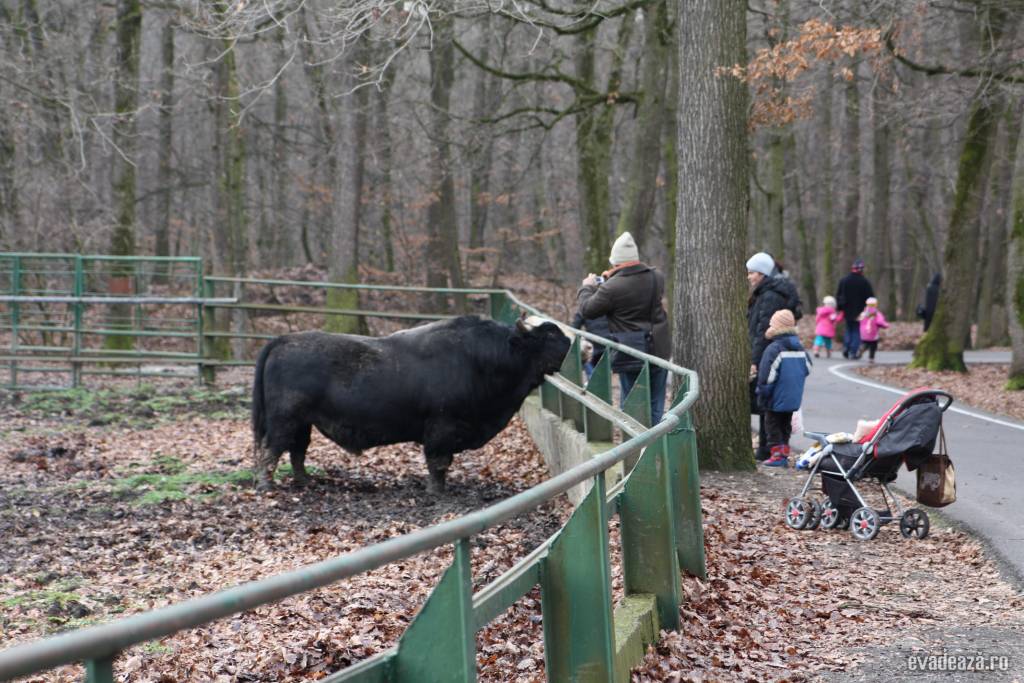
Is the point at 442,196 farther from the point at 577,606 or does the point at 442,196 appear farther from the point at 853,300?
the point at 577,606

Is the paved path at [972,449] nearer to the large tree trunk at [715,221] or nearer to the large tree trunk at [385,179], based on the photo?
the large tree trunk at [715,221]

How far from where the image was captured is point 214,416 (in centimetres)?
1614

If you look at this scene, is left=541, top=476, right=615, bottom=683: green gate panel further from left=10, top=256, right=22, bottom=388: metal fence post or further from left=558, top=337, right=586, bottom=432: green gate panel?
left=10, top=256, right=22, bottom=388: metal fence post

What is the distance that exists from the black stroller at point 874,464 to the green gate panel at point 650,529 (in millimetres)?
3655

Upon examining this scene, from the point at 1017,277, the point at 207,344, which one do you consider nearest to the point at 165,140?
the point at 207,344

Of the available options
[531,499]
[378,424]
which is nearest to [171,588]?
[378,424]

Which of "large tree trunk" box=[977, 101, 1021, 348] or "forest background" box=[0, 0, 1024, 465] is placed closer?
"forest background" box=[0, 0, 1024, 465]

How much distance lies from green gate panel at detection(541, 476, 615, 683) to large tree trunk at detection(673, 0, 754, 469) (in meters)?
7.43

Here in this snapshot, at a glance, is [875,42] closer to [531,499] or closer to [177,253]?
[531,499]

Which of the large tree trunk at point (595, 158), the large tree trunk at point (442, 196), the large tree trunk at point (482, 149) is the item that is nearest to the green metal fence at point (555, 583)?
the large tree trunk at point (482, 149)

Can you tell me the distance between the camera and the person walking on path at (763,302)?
40.2 feet

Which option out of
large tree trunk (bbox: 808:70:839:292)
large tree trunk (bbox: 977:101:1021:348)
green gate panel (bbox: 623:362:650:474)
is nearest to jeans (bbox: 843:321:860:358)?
large tree trunk (bbox: 977:101:1021:348)

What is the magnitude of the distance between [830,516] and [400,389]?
3944 mm

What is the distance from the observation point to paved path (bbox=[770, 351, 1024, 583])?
364 inches
